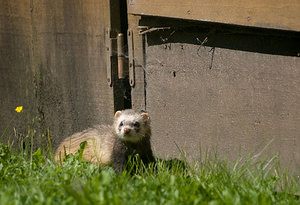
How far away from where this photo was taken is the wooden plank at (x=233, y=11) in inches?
151

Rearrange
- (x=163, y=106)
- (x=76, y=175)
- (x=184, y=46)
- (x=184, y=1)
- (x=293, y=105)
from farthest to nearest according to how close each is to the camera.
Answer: (x=163, y=106) < (x=184, y=46) < (x=184, y=1) < (x=293, y=105) < (x=76, y=175)

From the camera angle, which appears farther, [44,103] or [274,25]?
[44,103]

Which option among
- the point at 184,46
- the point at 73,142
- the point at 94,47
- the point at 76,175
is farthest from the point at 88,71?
the point at 76,175

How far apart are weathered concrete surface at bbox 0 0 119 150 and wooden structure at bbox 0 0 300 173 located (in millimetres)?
13

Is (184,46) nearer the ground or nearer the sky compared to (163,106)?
nearer the sky

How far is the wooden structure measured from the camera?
428 centimetres

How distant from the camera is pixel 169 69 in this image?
5.30 meters

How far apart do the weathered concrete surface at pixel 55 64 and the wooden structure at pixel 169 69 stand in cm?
1

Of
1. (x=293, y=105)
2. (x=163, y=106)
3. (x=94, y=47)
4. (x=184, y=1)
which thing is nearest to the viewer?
(x=293, y=105)

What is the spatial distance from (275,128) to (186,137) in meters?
1.16

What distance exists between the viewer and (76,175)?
3.88m

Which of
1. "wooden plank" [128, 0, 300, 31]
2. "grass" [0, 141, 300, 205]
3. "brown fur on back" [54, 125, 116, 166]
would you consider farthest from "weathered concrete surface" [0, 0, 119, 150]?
"grass" [0, 141, 300, 205]

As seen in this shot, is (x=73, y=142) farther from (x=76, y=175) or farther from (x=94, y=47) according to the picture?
(x=76, y=175)

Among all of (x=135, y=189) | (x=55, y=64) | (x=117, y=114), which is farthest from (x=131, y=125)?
(x=135, y=189)
